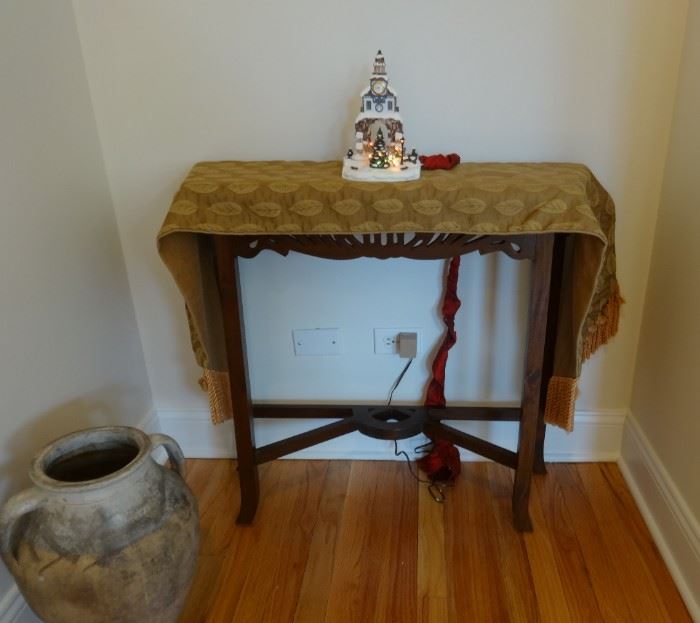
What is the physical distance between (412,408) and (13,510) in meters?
0.93

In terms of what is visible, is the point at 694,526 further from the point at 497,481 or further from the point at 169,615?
the point at 169,615

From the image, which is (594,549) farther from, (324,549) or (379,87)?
(379,87)

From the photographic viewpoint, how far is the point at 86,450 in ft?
4.05

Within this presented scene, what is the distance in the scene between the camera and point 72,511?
1065 millimetres

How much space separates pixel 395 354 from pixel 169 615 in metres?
0.82

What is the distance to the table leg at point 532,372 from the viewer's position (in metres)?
1.28

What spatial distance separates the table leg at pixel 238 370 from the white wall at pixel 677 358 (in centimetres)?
97

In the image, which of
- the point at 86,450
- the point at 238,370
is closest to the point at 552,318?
the point at 238,370

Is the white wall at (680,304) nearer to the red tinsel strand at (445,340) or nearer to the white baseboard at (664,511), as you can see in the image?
the white baseboard at (664,511)

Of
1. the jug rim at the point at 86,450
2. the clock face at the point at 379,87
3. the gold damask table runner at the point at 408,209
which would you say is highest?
the clock face at the point at 379,87

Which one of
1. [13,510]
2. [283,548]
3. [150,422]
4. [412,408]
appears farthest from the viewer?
[150,422]

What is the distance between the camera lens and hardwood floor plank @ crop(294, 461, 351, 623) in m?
1.34

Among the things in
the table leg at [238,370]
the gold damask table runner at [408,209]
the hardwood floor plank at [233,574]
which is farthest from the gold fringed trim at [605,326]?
the hardwood floor plank at [233,574]

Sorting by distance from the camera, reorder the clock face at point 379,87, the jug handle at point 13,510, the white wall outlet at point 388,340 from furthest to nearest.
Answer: the white wall outlet at point 388,340 → the clock face at point 379,87 → the jug handle at point 13,510
